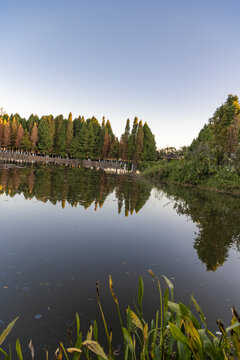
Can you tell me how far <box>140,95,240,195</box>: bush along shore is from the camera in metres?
22.8

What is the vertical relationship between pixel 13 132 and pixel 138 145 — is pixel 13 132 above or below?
above

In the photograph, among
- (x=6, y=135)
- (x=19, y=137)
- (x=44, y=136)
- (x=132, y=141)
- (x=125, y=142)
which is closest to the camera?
(x=132, y=141)

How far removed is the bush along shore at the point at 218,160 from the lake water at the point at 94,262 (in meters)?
13.7

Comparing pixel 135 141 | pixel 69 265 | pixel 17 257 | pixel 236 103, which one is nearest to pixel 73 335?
pixel 69 265

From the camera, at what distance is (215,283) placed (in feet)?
15.7

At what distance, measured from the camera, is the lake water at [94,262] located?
Result: 3490mm

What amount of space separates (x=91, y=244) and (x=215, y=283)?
133 inches

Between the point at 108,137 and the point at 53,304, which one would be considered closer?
the point at 53,304

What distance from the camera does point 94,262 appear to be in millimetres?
5262

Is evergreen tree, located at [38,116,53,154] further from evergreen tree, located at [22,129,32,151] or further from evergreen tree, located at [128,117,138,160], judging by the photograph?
evergreen tree, located at [128,117,138,160]

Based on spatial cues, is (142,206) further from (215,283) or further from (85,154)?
(85,154)

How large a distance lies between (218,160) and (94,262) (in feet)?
83.9

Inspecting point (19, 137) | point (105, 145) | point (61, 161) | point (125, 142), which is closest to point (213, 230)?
point (125, 142)

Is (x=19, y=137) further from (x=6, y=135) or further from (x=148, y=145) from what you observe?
(x=148, y=145)
